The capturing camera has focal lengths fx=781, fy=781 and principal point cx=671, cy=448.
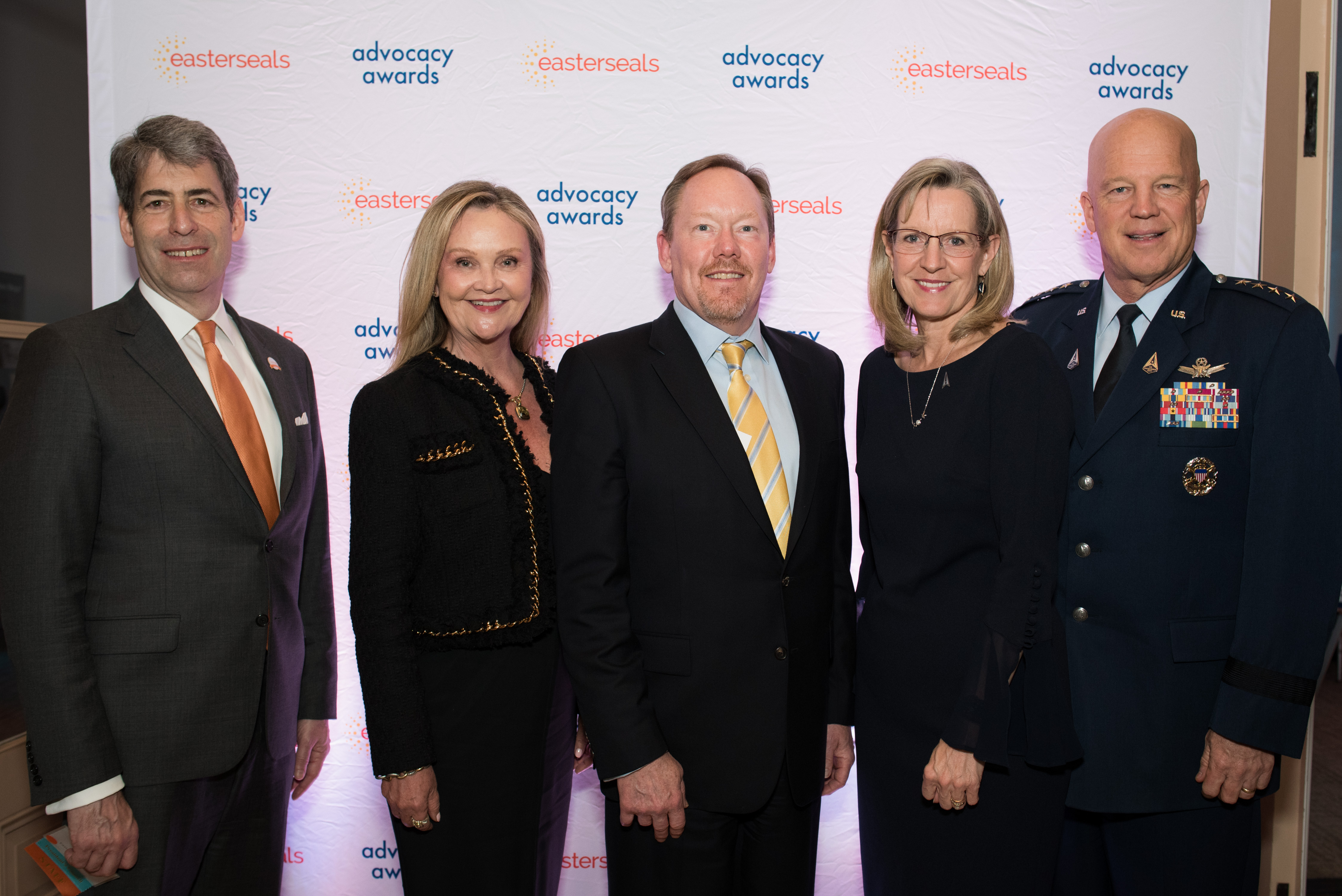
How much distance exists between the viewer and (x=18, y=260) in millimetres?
2920

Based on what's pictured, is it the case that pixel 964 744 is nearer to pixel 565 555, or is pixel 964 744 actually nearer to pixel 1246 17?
pixel 565 555

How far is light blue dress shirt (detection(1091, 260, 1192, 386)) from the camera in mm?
1907

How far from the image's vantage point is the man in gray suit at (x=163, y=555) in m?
1.64

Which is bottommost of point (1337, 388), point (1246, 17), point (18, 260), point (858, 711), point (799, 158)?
point (858, 711)

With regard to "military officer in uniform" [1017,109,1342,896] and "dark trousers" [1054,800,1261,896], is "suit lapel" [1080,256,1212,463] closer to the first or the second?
"military officer in uniform" [1017,109,1342,896]

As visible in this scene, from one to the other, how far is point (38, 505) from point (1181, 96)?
3634mm

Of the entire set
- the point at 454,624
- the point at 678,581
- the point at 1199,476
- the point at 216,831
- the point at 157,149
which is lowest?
the point at 216,831

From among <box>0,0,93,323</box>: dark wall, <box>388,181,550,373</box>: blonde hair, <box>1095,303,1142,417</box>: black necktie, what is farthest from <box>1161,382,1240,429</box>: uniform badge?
<box>0,0,93,323</box>: dark wall

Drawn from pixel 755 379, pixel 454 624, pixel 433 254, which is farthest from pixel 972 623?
pixel 433 254

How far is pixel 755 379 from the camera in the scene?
1868 mm

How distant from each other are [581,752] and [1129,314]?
1825mm

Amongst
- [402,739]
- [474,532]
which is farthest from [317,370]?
[402,739]

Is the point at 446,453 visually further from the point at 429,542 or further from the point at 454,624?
the point at 454,624

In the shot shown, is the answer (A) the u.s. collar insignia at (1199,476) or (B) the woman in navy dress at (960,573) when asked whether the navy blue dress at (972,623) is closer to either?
(B) the woman in navy dress at (960,573)
